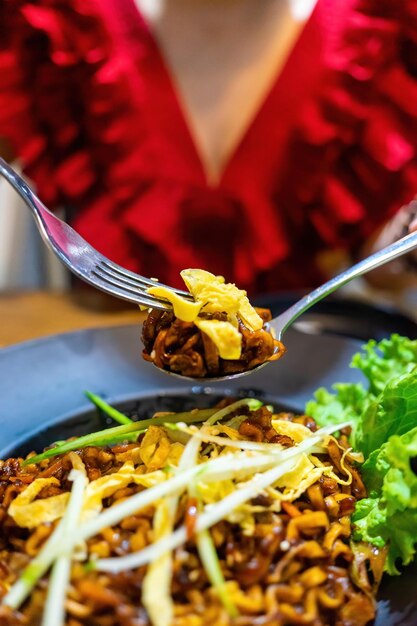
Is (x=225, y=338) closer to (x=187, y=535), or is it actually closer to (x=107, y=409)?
(x=187, y=535)

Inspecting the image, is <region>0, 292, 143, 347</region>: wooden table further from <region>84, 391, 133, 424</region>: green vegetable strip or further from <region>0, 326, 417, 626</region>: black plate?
<region>84, 391, 133, 424</region>: green vegetable strip

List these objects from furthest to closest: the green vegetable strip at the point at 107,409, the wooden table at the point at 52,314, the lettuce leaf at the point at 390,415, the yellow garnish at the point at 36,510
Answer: the wooden table at the point at 52,314 < the green vegetable strip at the point at 107,409 < the lettuce leaf at the point at 390,415 < the yellow garnish at the point at 36,510

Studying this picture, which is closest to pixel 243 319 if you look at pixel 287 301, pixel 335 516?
pixel 335 516

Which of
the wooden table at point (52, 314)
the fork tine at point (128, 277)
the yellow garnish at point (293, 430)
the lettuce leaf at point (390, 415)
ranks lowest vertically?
the lettuce leaf at point (390, 415)

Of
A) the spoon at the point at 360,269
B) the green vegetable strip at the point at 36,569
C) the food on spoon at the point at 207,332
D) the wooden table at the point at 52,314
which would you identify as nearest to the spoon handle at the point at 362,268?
the spoon at the point at 360,269

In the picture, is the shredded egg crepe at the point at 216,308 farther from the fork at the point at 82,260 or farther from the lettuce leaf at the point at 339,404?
the lettuce leaf at the point at 339,404

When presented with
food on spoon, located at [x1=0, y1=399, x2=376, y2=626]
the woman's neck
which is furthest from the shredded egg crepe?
the woman's neck
